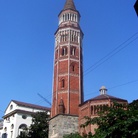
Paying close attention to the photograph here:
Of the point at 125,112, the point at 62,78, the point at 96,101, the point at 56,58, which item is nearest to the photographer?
the point at 125,112

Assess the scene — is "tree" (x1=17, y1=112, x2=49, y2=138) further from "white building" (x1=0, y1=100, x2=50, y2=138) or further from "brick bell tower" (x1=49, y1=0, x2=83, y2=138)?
"white building" (x1=0, y1=100, x2=50, y2=138)

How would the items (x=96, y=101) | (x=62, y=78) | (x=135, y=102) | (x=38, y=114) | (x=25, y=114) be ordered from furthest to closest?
(x=25, y=114)
(x=38, y=114)
(x=62, y=78)
(x=96, y=101)
(x=135, y=102)

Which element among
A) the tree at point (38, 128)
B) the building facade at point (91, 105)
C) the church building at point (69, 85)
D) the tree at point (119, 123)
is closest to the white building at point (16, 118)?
the tree at point (38, 128)

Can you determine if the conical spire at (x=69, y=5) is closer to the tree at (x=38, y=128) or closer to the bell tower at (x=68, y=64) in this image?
the bell tower at (x=68, y=64)

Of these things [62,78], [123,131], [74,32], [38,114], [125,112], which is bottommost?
[123,131]

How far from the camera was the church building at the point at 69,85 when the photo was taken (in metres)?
30.8

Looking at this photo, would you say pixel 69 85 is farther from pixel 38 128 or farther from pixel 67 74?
pixel 38 128

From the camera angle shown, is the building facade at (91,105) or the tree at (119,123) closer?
the tree at (119,123)

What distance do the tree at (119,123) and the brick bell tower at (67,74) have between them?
1682 cm

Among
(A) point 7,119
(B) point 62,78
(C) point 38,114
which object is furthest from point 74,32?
(A) point 7,119

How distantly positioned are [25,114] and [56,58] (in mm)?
15959

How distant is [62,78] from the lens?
33844 millimetres

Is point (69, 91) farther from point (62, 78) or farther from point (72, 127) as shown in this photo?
point (72, 127)

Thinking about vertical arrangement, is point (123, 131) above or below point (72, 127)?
below
